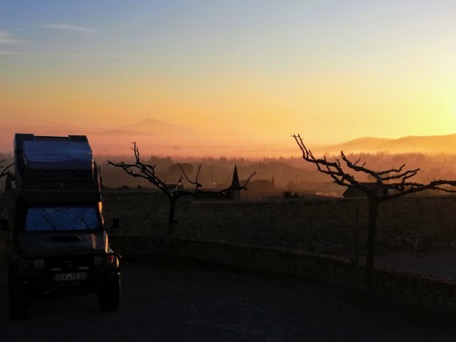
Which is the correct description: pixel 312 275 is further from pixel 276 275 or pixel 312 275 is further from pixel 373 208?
pixel 373 208

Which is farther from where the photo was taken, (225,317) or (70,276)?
(225,317)

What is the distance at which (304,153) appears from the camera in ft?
45.0

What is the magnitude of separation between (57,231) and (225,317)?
4.39m

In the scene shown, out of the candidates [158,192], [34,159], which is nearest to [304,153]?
[34,159]

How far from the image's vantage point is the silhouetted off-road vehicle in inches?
409

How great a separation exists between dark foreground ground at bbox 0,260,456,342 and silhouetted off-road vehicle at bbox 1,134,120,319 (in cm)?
72

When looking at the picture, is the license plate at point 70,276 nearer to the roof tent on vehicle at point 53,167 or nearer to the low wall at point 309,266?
the roof tent on vehicle at point 53,167

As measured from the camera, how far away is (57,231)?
11250 mm

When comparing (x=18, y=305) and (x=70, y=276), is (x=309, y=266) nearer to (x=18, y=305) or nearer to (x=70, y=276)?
(x=70, y=276)

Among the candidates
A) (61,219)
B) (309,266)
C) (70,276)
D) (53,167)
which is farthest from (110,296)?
A: (309,266)

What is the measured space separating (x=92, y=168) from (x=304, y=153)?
5.76m

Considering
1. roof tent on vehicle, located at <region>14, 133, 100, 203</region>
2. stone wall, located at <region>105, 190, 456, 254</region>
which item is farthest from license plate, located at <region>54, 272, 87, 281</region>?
stone wall, located at <region>105, 190, 456, 254</region>

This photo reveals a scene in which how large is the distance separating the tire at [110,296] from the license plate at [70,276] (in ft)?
2.51

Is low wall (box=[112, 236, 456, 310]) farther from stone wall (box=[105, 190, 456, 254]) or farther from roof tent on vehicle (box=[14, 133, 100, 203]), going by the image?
stone wall (box=[105, 190, 456, 254])
